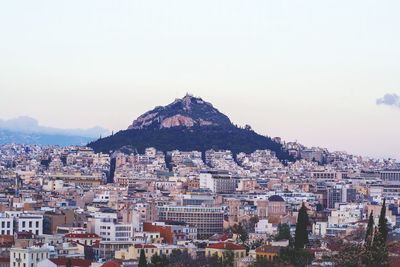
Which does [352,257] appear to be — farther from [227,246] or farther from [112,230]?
[112,230]

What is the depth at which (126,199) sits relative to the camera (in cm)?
7650

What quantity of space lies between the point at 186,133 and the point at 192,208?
56.6 meters

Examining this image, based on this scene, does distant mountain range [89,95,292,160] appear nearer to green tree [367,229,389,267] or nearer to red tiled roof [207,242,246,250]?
red tiled roof [207,242,246,250]

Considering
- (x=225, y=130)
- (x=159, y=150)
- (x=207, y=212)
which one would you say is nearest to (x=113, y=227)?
(x=207, y=212)

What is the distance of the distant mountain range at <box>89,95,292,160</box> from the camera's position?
126 m

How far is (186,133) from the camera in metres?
129

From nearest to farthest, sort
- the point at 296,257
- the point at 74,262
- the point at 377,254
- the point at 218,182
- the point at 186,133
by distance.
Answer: the point at 377,254 < the point at 296,257 < the point at 74,262 < the point at 218,182 < the point at 186,133

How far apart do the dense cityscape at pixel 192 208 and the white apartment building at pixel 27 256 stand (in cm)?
4

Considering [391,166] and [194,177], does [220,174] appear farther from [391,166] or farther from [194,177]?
[391,166]

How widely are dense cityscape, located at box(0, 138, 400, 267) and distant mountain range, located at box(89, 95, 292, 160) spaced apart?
237 centimetres

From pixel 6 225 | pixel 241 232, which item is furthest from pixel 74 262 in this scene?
pixel 241 232

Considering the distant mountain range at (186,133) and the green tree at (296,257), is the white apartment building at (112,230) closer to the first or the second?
the green tree at (296,257)

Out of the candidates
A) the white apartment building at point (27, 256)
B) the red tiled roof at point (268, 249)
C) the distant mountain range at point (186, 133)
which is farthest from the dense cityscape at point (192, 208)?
the distant mountain range at point (186, 133)

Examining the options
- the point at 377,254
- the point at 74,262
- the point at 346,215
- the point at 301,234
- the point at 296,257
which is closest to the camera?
the point at 377,254
